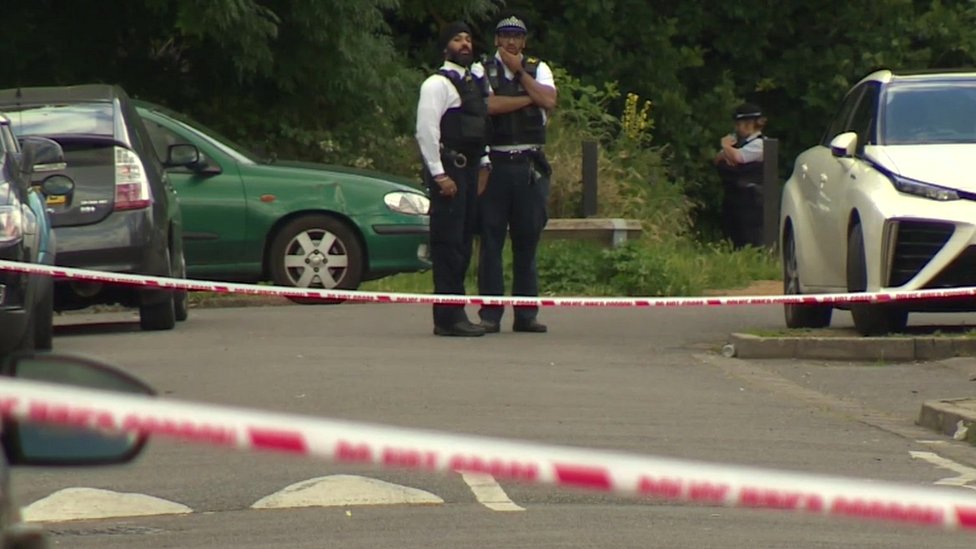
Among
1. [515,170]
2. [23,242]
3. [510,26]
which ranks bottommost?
[23,242]

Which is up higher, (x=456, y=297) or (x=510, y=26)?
(x=510, y=26)

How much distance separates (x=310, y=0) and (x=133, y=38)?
237cm

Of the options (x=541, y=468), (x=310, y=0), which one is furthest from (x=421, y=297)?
(x=310, y=0)

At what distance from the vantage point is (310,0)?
22047mm

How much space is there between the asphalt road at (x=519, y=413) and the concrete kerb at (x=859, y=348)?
19 cm

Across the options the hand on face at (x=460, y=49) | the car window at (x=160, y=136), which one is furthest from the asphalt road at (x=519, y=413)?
the hand on face at (x=460, y=49)

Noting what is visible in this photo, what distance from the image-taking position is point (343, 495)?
735cm

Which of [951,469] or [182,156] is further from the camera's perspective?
[182,156]

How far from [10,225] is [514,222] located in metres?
3.79

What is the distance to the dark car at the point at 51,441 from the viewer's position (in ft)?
8.45

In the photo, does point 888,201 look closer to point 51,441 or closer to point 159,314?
point 159,314

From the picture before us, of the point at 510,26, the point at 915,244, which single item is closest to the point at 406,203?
the point at 510,26

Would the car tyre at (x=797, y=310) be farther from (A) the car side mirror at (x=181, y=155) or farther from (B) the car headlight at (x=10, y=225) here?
(B) the car headlight at (x=10, y=225)

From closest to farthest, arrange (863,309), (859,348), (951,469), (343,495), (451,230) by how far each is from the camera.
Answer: (343,495) → (951,469) → (859,348) → (863,309) → (451,230)
